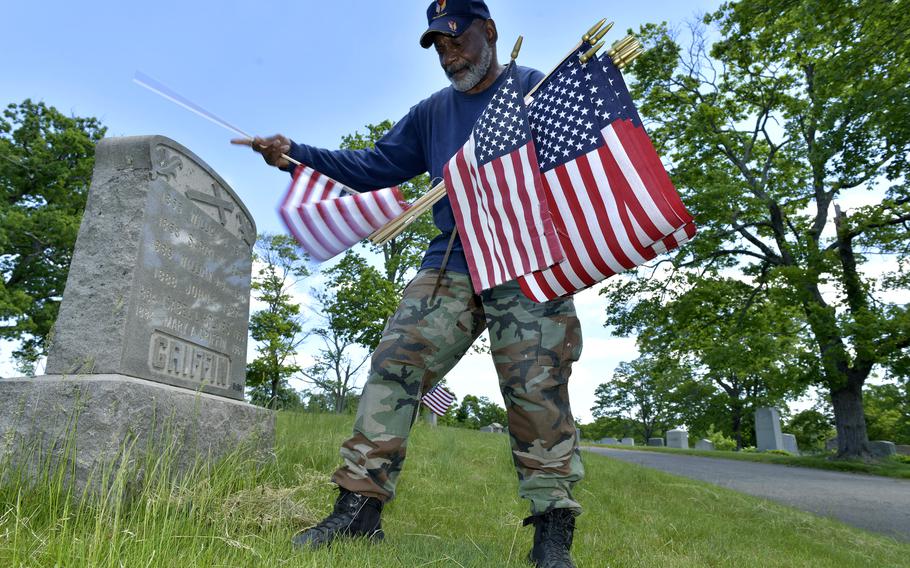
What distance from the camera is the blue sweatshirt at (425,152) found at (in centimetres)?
288

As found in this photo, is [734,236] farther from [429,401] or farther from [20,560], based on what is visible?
[20,560]

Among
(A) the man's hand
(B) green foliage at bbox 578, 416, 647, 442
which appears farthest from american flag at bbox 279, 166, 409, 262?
(B) green foliage at bbox 578, 416, 647, 442

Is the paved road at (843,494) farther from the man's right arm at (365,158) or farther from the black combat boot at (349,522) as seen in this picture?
the man's right arm at (365,158)

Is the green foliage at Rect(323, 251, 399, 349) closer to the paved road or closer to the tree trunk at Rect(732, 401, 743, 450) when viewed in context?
the paved road

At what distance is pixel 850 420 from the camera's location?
52.4ft

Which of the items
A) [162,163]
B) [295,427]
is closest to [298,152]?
[162,163]

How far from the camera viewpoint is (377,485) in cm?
238

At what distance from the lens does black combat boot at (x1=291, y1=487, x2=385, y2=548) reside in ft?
7.41

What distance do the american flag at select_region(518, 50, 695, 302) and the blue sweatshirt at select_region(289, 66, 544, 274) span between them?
0.36m

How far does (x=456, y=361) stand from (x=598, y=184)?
3.26 ft

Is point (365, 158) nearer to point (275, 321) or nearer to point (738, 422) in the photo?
point (275, 321)

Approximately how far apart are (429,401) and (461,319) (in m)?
9.15

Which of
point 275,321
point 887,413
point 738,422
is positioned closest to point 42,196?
point 275,321

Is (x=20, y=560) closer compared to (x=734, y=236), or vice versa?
(x=20, y=560)
